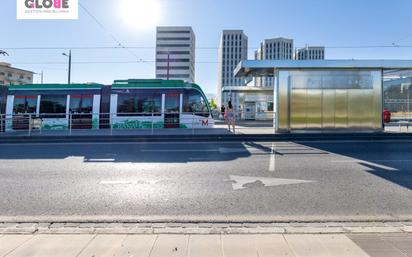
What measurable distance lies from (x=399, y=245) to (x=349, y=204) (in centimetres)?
175

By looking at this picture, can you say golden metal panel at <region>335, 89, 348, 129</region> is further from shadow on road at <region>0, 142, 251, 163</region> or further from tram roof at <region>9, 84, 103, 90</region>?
tram roof at <region>9, 84, 103, 90</region>

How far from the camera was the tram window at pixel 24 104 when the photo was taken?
19516 millimetres

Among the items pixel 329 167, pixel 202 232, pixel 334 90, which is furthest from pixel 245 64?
pixel 202 232

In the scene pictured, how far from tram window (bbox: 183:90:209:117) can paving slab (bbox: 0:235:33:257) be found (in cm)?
1551

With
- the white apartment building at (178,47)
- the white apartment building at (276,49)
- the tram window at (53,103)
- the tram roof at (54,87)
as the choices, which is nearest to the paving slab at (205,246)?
the tram roof at (54,87)

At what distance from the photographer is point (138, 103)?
1955 cm

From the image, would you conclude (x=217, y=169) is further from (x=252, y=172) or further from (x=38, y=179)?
(x=38, y=179)

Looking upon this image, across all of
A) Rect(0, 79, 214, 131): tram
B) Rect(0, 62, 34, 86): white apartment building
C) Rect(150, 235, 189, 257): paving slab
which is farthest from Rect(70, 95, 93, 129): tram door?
Rect(0, 62, 34, 86): white apartment building

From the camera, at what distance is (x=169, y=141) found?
563 inches

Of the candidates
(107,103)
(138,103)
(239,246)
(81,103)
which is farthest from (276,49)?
(239,246)

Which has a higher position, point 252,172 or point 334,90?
point 334,90

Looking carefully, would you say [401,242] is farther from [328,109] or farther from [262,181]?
[328,109]

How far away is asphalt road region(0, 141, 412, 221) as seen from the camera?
16.0ft

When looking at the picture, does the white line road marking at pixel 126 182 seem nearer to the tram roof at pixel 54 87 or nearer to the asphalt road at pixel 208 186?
the asphalt road at pixel 208 186
